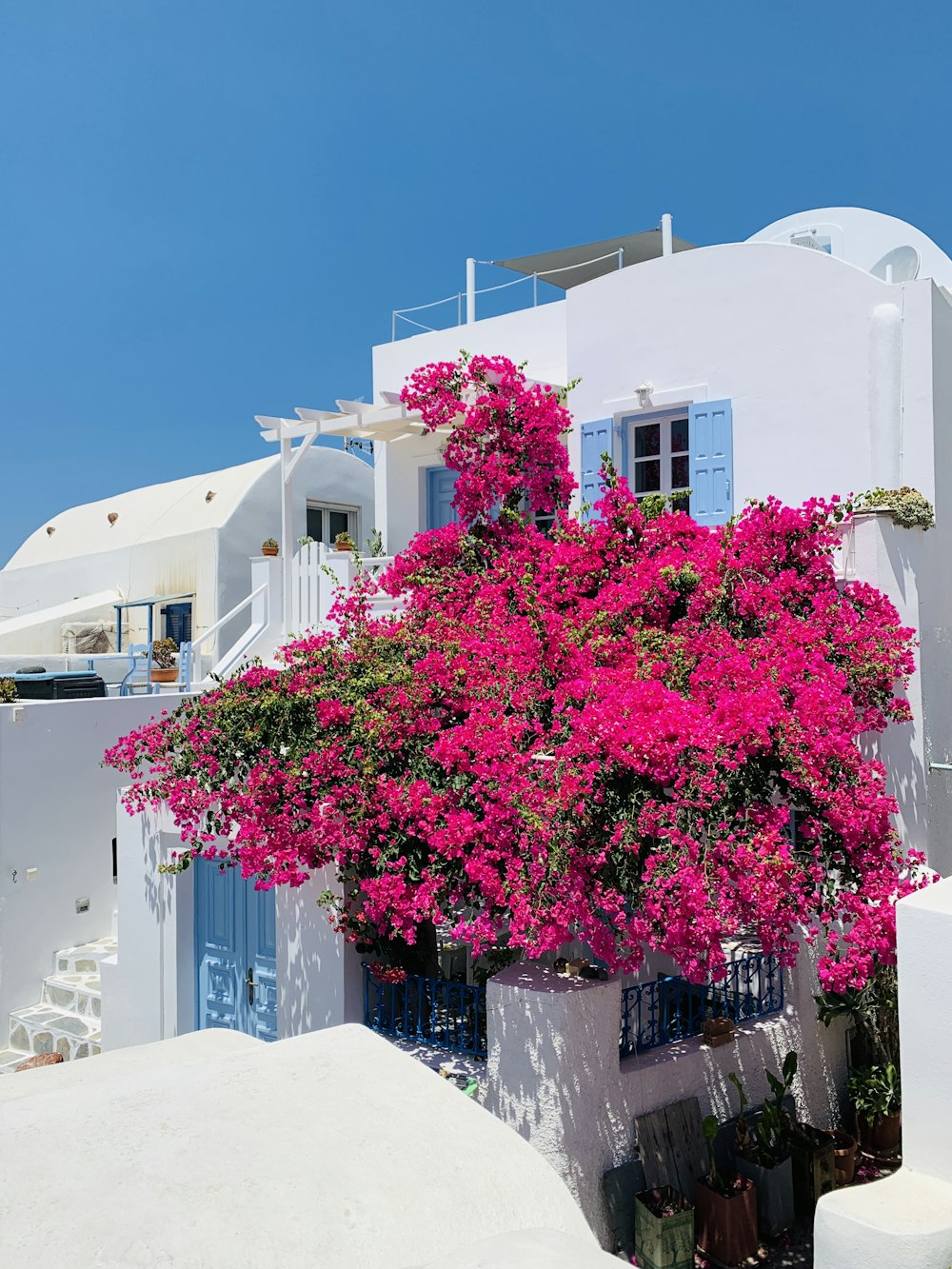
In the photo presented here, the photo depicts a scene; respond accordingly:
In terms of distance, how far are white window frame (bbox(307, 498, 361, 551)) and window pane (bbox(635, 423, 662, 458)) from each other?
11.0 m

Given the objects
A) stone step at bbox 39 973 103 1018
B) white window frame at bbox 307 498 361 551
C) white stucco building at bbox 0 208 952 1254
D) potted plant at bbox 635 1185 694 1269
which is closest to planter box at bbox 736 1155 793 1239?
white stucco building at bbox 0 208 952 1254

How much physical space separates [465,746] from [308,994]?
3.49 m

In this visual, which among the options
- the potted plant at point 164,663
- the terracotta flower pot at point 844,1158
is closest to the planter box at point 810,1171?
the terracotta flower pot at point 844,1158

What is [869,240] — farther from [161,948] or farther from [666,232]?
[161,948]

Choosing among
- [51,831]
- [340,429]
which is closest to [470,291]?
[340,429]

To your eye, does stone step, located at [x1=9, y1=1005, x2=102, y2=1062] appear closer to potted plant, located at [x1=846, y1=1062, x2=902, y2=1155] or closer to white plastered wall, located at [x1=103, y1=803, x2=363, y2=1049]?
white plastered wall, located at [x1=103, y1=803, x2=363, y2=1049]

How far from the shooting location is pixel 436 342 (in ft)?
58.9

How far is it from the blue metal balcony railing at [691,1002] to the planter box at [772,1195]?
4.09 ft

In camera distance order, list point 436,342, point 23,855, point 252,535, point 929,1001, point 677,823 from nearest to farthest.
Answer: point 929,1001 < point 677,823 < point 23,855 < point 436,342 < point 252,535

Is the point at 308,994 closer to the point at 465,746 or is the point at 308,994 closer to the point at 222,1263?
the point at 465,746

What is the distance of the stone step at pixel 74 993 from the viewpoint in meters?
13.4

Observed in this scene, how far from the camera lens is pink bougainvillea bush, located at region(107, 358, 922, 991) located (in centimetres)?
756

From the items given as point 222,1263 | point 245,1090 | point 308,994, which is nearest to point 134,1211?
point 222,1263

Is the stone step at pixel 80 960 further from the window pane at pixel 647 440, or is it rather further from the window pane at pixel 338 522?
the window pane at pixel 338 522
